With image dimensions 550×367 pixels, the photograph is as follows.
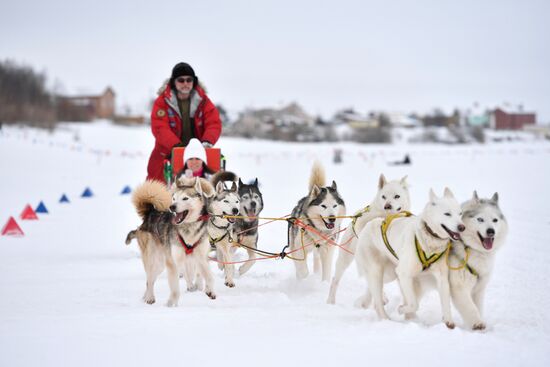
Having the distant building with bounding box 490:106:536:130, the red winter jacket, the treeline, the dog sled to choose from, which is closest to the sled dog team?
the dog sled

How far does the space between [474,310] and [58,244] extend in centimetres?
568

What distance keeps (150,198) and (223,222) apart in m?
0.74

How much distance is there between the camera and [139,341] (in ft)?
10.3

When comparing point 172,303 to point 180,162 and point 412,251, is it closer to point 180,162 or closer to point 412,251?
point 412,251

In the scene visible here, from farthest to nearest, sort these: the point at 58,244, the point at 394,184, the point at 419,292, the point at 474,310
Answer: the point at 58,244, the point at 394,184, the point at 419,292, the point at 474,310

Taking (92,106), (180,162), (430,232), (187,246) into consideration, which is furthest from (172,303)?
(92,106)

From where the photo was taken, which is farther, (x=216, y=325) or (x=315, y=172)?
(x=315, y=172)

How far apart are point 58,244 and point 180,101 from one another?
2.71 m

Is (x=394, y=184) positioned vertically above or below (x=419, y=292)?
above

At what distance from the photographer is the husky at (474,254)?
344 centimetres

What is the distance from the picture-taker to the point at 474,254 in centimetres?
351

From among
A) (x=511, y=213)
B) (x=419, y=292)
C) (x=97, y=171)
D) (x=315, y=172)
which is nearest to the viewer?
(x=419, y=292)

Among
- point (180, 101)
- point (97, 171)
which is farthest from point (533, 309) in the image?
point (97, 171)

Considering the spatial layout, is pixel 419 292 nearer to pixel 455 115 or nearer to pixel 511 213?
pixel 511 213
